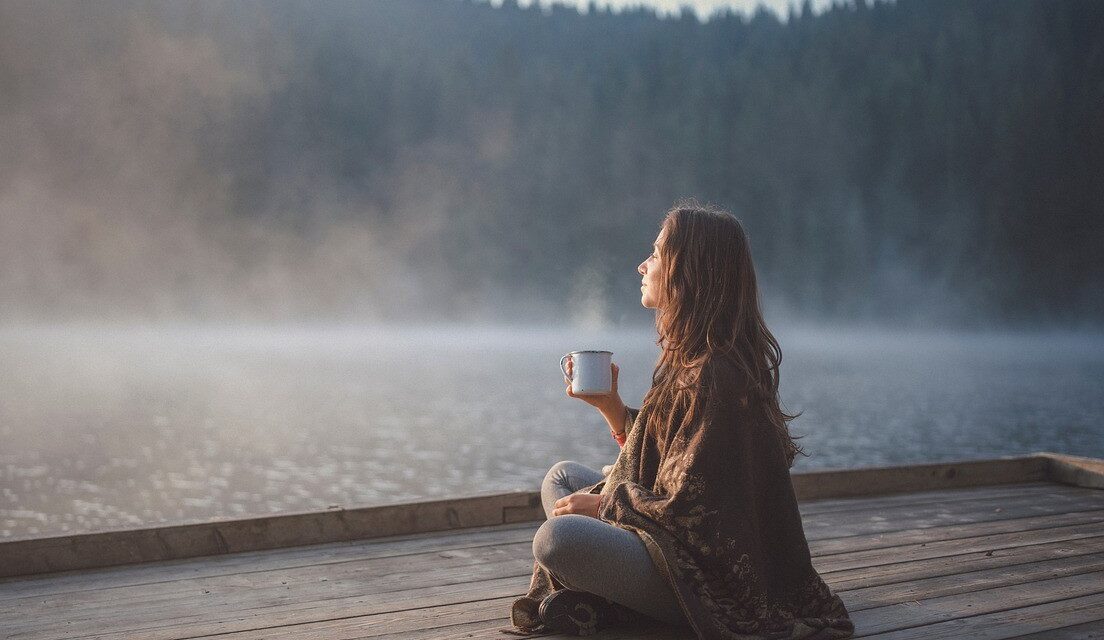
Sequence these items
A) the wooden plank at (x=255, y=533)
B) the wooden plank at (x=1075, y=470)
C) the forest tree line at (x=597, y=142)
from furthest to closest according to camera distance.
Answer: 1. the forest tree line at (x=597, y=142)
2. the wooden plank at (x=1075, y=470)
3. the wooden plank at (x=255, y=533)

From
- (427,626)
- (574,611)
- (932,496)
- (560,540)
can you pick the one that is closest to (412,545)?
(427,626)

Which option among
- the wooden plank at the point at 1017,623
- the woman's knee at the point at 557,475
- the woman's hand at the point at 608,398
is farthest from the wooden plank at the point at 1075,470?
the woman's hand at the point at 608,398

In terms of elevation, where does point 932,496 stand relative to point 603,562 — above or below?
below

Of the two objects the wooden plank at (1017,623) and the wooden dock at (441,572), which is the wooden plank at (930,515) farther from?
the wooden plank at (1017,623)

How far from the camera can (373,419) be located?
34.2 meters

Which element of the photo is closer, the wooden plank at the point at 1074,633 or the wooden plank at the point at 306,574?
the wooden plank at the point at 1074,633

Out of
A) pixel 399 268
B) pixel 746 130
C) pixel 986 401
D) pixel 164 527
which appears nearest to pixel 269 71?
pixel 399 268

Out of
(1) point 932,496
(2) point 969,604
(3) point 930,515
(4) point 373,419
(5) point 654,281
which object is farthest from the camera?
(4) point 373,419

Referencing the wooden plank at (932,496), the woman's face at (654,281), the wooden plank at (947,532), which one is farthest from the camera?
the wooden plank at (932,496)

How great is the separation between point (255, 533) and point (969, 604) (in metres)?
1.79

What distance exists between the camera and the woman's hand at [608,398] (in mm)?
1641

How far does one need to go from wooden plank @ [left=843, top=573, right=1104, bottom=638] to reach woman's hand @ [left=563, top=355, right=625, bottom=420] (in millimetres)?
629

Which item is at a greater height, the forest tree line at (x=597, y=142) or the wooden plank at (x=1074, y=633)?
the forest tree line at (x=597, y=142)

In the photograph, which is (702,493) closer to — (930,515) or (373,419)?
(930,515)
